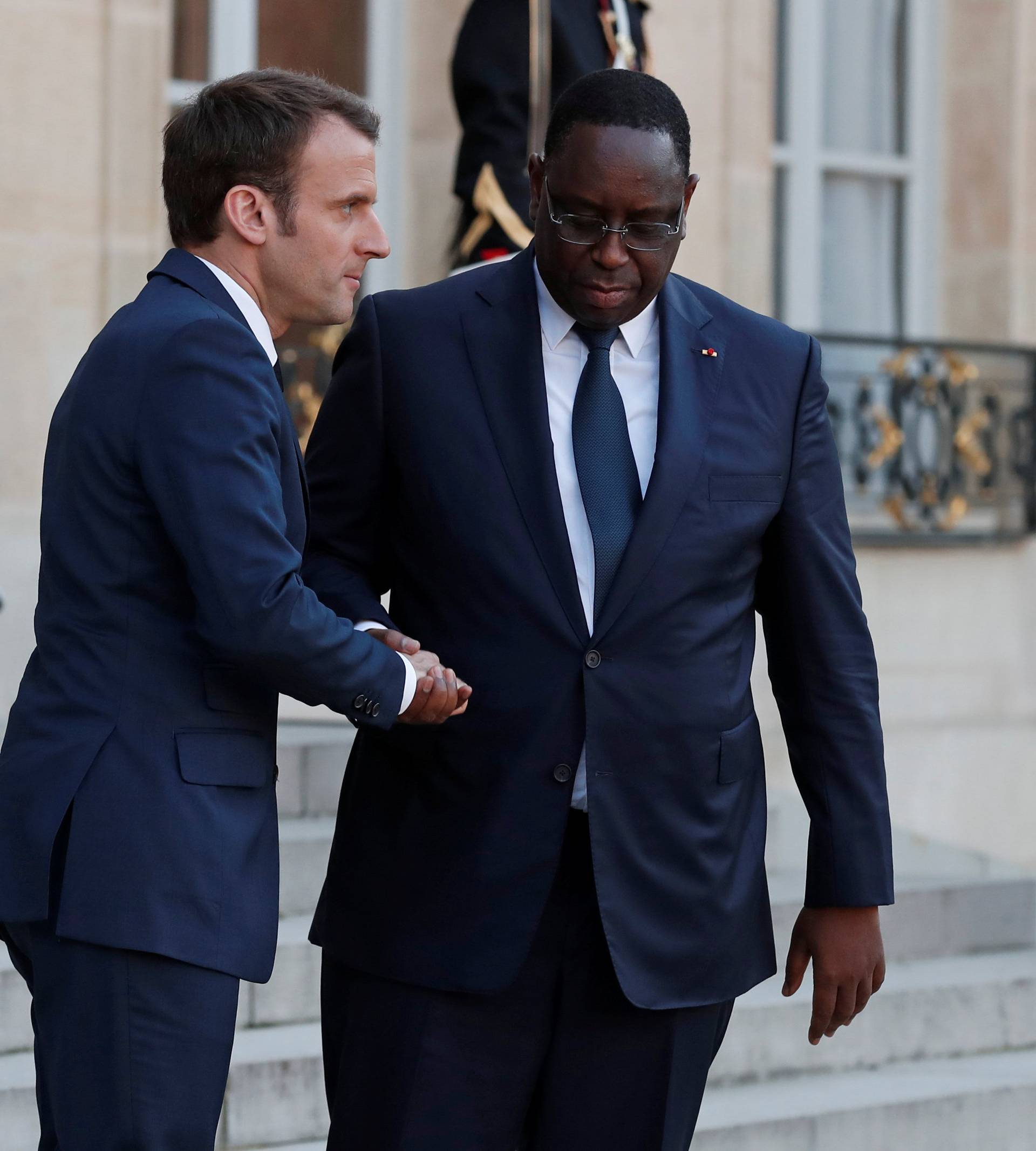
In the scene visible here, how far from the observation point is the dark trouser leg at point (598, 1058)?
244 cm

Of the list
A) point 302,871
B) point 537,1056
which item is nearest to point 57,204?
point 302,871

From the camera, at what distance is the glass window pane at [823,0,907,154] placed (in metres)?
7.35

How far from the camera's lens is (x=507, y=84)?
5191mm

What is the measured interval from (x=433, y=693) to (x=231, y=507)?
1.15 ft

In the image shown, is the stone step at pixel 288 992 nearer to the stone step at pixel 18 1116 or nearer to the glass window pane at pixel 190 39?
the stone step at pixel 18 1116

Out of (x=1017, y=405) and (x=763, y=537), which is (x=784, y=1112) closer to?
(x=763, y=537)

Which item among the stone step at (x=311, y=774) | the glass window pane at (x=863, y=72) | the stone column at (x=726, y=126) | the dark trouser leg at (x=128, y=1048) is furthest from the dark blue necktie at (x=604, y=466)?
the glass window pane at (x=863, y=72)

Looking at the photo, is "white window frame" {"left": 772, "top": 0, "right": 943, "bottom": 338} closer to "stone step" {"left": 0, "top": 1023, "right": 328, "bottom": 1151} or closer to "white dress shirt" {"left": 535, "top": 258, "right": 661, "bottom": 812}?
"stone step" {"left": 0, "top": 1023, "right": 328, "bottom": 1151}

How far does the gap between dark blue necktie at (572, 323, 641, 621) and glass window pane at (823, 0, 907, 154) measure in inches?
208

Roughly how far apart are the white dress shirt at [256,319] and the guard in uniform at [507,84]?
110 inches

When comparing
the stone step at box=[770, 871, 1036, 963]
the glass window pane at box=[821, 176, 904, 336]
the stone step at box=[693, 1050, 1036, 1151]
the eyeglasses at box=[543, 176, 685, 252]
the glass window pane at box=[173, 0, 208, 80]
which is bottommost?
the stone step at box=[693, 1050, 1036, 1151]

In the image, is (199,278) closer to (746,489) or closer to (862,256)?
(746,489)

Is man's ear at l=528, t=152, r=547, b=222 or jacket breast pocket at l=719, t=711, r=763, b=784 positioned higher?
man's ear at l=528, t=152, r=547, b=222

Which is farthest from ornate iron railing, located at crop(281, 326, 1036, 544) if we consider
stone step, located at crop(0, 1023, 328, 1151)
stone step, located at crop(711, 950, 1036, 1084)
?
stone step, located at crop(0, 1023, 328, 1151)
